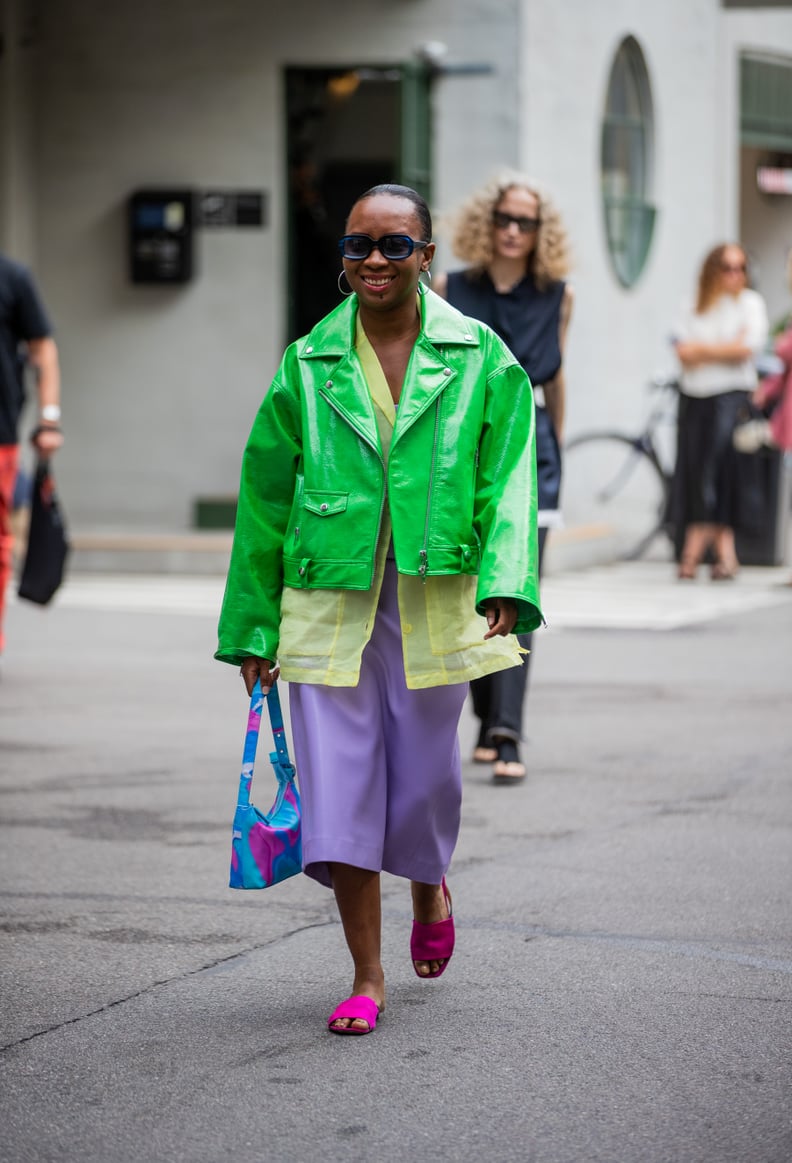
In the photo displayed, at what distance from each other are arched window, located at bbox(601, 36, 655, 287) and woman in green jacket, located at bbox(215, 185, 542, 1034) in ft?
39.5

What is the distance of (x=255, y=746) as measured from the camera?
14.2ft

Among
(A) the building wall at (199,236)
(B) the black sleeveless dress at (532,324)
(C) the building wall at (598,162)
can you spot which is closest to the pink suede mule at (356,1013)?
(B) the black sleeveless dress at (532,324)

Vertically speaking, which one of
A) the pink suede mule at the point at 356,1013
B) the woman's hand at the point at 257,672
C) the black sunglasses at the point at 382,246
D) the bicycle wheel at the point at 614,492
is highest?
the black sunglasses at the point at 382,246

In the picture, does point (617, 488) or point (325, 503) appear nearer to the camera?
point (325, 503)

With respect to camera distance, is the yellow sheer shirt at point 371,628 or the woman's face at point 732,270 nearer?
the yellow sheer shirt at point 371,628

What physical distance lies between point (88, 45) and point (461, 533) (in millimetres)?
12036

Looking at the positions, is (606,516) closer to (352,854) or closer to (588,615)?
(588,615)

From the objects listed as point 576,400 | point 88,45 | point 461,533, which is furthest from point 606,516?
point 461,533

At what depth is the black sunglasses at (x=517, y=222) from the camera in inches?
271

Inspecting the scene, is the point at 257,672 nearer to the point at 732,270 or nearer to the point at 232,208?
the point at 732,270

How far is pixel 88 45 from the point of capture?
1535cm

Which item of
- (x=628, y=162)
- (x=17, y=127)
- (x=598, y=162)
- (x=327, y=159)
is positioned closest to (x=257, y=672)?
(x=17, y=127)

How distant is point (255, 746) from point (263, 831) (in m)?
0.18

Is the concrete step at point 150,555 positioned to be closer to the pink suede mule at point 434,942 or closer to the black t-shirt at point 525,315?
the black t-shirt at point 525,315
